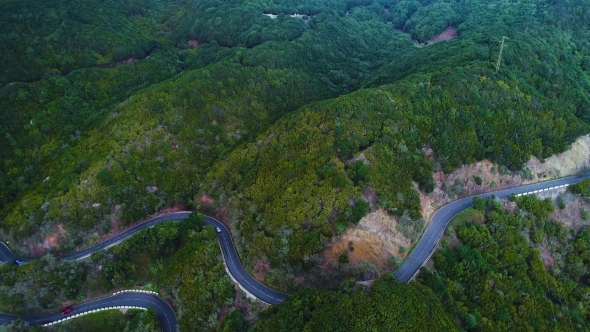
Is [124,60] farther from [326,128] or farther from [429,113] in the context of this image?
[429,113]

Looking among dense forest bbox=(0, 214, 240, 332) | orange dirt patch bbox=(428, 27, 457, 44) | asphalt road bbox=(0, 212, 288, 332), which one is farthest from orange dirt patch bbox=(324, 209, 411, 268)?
orange dirt patch bbox=(428, 27, 457, 44)

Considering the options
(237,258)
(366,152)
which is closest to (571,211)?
(366,152)

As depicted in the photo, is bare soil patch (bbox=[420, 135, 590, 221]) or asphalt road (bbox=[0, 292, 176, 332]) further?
bare soil patch (bbox=[420, 135, 590, 221])

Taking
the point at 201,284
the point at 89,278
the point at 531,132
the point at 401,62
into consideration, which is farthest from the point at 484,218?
the point at 89,278

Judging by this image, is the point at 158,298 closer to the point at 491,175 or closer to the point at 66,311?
the point at 66,311

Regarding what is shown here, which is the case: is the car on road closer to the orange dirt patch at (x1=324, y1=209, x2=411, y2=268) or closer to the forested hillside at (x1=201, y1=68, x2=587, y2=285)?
the forested hillside at (x1=201, y1=68, x2=587, y2=285)

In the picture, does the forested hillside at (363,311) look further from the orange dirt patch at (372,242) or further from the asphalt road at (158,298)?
the asphalt road at (158,298)
